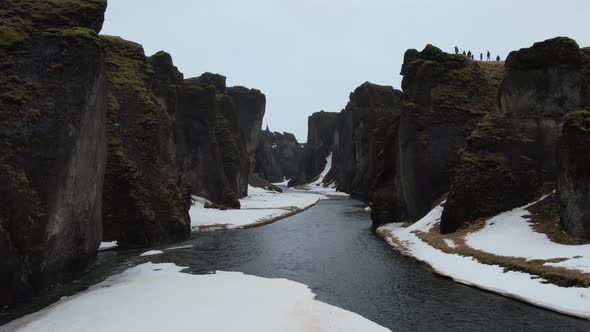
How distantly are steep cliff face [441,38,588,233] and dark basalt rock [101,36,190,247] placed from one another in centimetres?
2378

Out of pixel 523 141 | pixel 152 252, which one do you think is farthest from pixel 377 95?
pixel 152 252

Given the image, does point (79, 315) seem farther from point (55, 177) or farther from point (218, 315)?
point (55, 177)

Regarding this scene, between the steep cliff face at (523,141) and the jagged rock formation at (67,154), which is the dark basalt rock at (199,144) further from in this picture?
the steep cliff face at (523,141)

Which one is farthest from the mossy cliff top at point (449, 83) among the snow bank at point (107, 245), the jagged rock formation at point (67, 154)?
the snow bank at point (107, 245)

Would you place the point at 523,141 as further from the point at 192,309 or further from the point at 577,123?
the point at 192,309

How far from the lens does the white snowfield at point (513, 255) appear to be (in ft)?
61.6

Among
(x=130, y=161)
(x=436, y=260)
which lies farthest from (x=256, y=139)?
(x=436, y=260)

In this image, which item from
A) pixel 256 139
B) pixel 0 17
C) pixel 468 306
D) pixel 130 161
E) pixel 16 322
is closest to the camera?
pixel 16 322

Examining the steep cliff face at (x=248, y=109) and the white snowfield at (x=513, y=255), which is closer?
the white snowfield at (x=513, y=255)

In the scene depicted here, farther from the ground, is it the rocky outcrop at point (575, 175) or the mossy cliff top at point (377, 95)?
the mossy cliff top at point (377, 95)

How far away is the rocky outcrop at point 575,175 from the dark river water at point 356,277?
770 centimetres

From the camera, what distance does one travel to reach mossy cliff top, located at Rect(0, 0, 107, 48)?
23484mm

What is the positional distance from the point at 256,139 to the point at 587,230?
436ft

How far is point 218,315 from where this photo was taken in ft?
59.6
